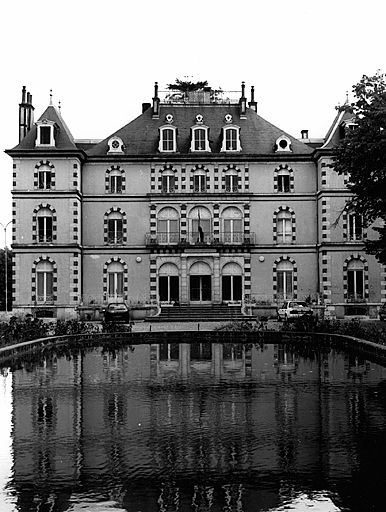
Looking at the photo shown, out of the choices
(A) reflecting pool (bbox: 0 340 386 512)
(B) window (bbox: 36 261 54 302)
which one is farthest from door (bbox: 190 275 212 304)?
(A) reflecting pool (bbox: 0 340 386 512)

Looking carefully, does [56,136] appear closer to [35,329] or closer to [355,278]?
[355,278]

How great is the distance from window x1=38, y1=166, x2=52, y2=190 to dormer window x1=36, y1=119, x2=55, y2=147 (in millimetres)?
1604

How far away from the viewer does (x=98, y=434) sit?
39.1 feet

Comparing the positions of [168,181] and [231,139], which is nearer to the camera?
[168,181]

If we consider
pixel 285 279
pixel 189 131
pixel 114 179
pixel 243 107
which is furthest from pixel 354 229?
pixel 114 179

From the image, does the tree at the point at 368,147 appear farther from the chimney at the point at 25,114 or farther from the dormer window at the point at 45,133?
the chimney at the point at 25,114

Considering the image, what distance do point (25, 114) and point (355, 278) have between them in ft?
81.8

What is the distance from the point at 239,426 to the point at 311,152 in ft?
133

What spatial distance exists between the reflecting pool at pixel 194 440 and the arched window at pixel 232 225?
30627 millimetres

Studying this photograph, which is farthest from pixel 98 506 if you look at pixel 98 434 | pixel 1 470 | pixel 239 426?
pixel 239 426

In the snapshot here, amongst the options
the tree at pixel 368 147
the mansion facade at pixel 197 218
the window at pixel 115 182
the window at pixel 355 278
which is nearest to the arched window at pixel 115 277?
the mansion facade at pixel 197 218

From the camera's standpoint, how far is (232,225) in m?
51.5

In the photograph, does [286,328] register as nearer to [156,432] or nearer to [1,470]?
[156,432]

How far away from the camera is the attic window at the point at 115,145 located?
168ft
